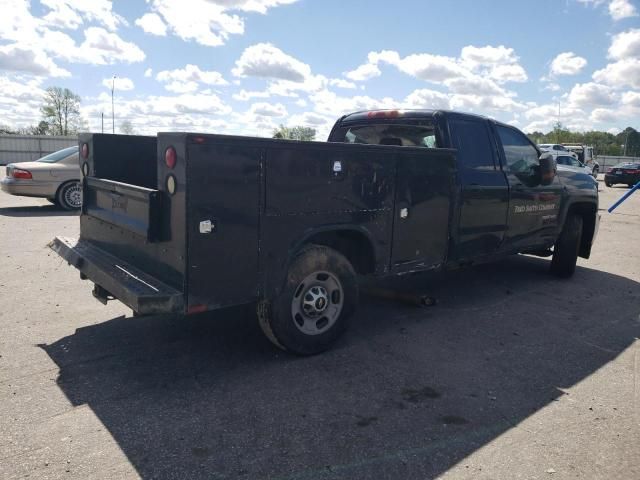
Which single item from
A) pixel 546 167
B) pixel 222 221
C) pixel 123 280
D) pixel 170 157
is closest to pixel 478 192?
pixel 546 167

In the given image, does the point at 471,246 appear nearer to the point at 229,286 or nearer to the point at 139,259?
the point at 229,286

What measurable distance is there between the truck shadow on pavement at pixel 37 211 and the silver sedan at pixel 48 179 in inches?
10.2

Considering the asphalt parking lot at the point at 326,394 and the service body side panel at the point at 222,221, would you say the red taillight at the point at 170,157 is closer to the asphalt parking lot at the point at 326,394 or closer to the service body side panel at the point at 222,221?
the service body side panel at the point at 222,221

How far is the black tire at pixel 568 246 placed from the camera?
722 centimetres

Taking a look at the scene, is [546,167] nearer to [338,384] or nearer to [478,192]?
[478,192]

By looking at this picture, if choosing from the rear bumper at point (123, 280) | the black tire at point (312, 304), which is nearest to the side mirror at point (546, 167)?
the black tire at point (312, 304)

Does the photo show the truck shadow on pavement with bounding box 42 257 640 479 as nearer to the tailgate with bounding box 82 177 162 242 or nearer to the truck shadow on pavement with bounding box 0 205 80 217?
the tailgate with bounding box 82 177 162 242

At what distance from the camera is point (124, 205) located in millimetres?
4082

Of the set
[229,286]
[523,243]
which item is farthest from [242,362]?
[523,243]

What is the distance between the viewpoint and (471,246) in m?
5.58

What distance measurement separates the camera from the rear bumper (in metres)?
3.46

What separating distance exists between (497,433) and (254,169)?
2.26 meters

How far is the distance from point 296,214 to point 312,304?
0.75 metres

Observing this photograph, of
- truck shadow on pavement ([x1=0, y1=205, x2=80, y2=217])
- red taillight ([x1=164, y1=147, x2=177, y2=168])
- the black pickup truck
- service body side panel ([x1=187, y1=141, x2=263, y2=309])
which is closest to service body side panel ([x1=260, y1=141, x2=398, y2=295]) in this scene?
the black pickup truck
